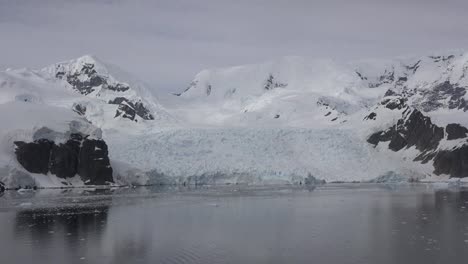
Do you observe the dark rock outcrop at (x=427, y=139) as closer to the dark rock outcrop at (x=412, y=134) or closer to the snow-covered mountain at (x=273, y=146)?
the dark rock outcrop at (x=412, y=134)

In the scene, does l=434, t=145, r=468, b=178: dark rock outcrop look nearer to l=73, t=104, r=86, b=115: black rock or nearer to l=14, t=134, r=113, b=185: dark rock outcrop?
l=14, t=134, r=113, b=185: dark rock outcrop

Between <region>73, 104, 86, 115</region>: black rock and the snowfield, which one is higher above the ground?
<region>73, 104, 86, 115</region>: black rock

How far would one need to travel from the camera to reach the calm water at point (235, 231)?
2455 cm

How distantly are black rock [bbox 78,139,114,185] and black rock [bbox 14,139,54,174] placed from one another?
4.12m

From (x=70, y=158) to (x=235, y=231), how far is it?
44.6m

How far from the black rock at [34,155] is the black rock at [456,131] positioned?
54.3 meters

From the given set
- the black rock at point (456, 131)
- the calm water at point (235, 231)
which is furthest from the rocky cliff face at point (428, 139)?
the calm water at point (235, 231)

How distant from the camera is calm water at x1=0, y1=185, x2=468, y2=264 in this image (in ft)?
80.5

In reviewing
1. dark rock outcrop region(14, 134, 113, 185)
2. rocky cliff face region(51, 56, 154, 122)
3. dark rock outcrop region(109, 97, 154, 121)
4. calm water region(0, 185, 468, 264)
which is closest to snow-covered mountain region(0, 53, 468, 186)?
dark rock outcrop region(109, 97, 154, 121)

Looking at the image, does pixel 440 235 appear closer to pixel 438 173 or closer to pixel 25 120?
pixel 25 120

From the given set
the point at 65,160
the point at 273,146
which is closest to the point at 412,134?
the point at 273,146

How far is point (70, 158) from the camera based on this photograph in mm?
72062

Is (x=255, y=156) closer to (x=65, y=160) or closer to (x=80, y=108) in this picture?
(x=65, y=160)

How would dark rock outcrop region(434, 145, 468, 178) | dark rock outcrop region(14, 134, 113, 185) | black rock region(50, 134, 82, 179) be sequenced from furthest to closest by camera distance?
dark rock outcrop region(434, 145, 468, 178)
black rock region(50, 134, 82, 179)
dark rock outcrop region(14, 134, 113, 185)
